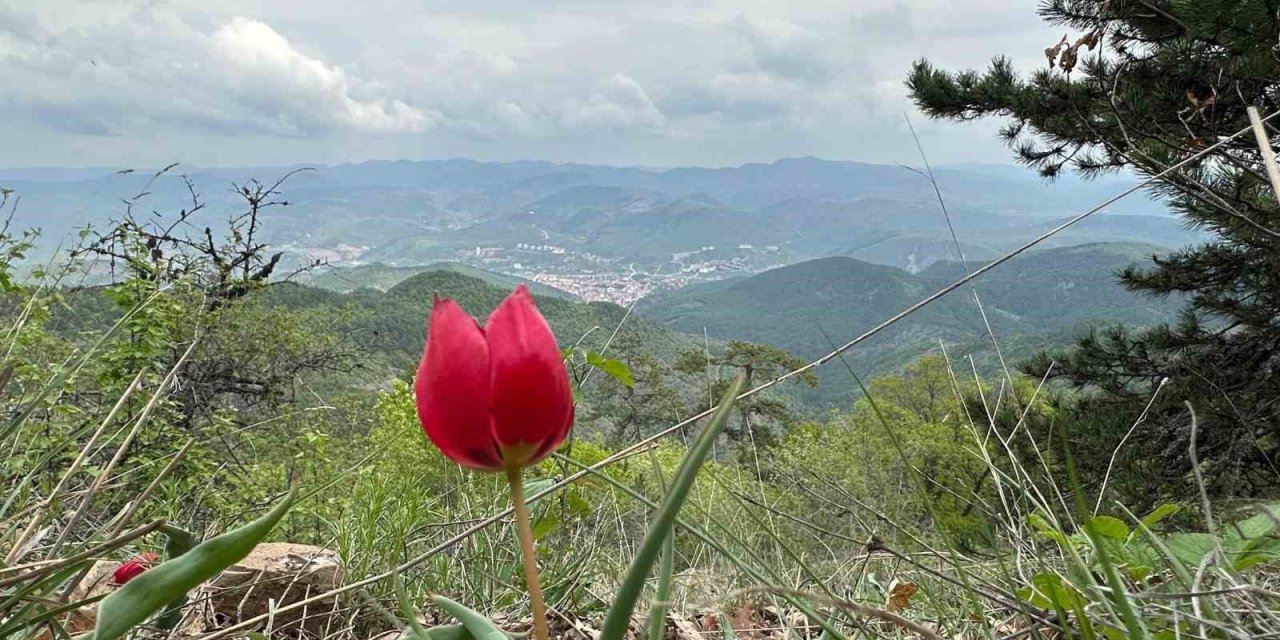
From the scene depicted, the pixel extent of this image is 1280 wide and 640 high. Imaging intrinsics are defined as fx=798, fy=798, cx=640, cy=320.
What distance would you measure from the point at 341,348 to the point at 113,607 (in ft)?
46.6

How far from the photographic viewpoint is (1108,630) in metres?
0.89

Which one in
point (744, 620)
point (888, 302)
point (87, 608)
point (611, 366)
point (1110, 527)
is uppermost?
point (611, 366)

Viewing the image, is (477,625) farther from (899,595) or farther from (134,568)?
(899,595)

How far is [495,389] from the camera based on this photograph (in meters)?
0.52

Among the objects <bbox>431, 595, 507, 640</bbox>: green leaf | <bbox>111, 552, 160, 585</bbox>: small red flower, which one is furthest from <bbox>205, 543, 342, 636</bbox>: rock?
<bbox>431, 595, 507, 640</bbox>: green leaf

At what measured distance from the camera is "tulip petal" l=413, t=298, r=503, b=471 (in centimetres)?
52

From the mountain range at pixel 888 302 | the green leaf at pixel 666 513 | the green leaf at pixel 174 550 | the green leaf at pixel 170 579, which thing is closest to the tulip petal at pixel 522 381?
the green leaf at pixel 666 513

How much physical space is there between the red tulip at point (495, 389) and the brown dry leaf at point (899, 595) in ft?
3.59

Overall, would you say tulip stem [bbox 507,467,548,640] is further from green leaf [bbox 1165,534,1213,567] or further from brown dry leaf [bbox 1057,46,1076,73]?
brown dry leaf [bbox 1057,46,1076,73]

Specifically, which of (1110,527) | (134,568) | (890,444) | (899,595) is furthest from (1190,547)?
(890,444)

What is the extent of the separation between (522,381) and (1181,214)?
739cm

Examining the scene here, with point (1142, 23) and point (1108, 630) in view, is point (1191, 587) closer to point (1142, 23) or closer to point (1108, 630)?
point (1108, 630)

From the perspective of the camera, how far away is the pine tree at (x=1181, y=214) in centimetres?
464

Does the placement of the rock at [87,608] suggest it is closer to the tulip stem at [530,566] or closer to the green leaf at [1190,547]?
the tulip stem at [530,566]
